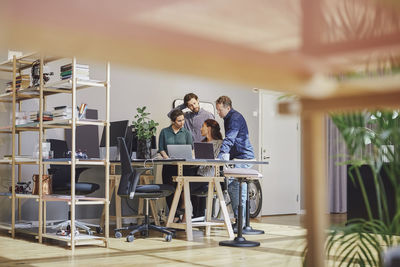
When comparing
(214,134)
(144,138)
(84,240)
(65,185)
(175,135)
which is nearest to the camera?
(84,240)

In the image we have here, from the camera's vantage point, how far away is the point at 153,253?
4.44 m

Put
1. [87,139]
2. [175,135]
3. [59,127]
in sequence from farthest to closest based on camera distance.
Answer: [87,139], [175,135], [59,127]

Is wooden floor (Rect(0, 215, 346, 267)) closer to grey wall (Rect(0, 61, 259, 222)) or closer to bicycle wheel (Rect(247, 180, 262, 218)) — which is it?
grey wall (Rect(0, 61, 259, 222))

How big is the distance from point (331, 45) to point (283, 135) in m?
8.26

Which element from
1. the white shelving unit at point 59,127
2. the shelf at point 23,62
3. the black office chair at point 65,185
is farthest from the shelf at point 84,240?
the shelf at point 23,62

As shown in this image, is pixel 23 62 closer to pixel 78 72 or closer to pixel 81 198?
pixel 78 72

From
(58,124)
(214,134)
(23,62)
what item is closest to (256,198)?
(214,134)

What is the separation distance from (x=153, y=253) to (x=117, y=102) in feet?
9.88

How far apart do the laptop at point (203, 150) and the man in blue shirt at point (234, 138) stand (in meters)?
0.21

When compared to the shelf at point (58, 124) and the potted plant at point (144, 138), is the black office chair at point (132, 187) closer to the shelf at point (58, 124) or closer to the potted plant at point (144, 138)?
the shelf at point (58, 124)

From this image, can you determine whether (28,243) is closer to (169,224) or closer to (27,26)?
(169,224)

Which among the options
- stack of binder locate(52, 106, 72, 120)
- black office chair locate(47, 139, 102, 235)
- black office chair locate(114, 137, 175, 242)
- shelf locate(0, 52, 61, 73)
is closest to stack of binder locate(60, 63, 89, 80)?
stack of binder locate(52, 106, 72, 120)

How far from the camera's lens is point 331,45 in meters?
0.69

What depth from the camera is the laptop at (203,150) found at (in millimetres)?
5918
